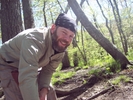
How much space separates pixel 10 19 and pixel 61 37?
256cm

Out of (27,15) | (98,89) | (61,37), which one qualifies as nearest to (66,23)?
(61,37)

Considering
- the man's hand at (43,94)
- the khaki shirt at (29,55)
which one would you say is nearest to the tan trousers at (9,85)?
the khaki shirt at (29,55)

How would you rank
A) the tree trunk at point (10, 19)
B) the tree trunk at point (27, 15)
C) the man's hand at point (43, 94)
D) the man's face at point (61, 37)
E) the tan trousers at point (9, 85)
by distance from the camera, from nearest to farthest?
the man's face at point (61, 37) → the tan trousers at point (9, 85) → the man's hand at point (43, 94) → the tree trunk at point (10, 19) → the tree trunk at point (27, 15)

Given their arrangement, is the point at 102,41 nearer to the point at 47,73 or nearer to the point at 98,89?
the point at 98,89

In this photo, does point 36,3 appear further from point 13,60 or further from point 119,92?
point 13,60

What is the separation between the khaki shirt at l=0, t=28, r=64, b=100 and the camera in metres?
1.65

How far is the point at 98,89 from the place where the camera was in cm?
441

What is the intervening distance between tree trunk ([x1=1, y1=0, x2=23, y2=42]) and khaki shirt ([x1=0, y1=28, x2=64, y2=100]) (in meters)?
2.03

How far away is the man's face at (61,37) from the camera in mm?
1923

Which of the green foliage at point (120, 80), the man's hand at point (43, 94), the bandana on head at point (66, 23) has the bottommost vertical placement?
the green foliage at point (120, 80)

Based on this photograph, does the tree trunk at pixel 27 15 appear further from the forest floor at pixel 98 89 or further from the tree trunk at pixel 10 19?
the forest floor at pixel 98 89

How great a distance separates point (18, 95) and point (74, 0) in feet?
15.4

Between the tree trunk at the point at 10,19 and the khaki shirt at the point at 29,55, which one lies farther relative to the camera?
the tree trunk at the point at 10,19

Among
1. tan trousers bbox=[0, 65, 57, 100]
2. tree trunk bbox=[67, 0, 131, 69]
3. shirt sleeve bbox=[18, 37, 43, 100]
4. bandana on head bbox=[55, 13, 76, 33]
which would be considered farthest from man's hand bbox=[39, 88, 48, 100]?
tree trunk bbox=[67, 0, 131, 69]
